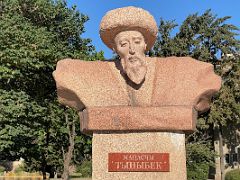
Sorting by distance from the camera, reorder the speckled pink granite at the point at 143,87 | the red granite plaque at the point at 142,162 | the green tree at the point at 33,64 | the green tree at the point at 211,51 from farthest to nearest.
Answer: the green tree at the point at 211,51, the green tree at the point at 33,64, the speckled pink granite at the point at 143,87, the red granite plaque at the point at 142,162

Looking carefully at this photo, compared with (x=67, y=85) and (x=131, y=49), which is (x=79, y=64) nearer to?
(x=67, y=85)

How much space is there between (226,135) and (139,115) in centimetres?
2582

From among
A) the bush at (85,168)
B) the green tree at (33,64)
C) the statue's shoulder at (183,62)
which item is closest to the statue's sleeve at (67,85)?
the statue's shoulder at (183,62)

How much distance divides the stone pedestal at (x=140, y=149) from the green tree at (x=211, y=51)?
63.4ft

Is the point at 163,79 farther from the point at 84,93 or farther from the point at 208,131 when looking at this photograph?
the point at 208,131

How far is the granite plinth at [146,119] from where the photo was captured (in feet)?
15.4

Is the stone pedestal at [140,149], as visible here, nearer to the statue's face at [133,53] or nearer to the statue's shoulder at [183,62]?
the statue's face at [133,53]

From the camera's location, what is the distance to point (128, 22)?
4.93 metres

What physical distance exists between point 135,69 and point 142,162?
1153 millimetres

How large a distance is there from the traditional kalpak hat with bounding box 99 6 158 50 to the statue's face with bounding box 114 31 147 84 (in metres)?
0.09

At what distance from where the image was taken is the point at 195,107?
500 cm

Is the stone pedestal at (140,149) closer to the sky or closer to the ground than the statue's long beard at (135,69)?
closer to the ground

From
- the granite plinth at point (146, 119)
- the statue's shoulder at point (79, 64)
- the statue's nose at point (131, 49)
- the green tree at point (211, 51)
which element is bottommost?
the granite plinth at point (146, 119)

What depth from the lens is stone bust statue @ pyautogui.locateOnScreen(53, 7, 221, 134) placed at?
15.6 ft
